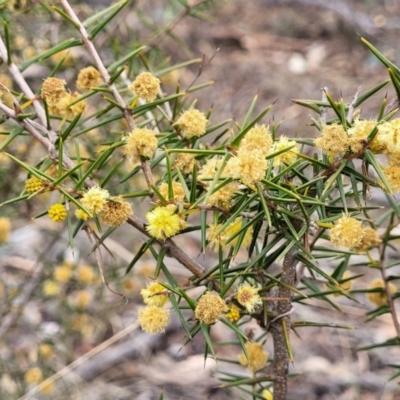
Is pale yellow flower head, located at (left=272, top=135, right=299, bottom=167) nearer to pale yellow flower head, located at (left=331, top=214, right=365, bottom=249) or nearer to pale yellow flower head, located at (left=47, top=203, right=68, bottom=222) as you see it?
pale yellow flower head, located at (left=331, top=214, right=365, bottom=249)

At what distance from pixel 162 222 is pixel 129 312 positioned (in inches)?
68.6

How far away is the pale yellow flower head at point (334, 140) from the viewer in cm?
62

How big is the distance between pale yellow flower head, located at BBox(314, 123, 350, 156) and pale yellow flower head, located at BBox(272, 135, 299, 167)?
0.05m

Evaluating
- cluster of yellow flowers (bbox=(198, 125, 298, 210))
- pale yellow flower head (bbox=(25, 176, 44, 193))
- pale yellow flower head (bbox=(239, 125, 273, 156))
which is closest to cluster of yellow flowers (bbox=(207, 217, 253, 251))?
cluster of yellow flowers (bbox=(198, 125, 298, 210))

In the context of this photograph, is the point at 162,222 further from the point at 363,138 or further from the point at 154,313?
the point at 363,138

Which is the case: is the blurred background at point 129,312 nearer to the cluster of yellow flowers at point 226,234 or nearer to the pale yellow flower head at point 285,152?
the pale yellow flower head at point 285,152

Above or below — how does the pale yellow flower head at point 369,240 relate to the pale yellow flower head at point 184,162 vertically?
below

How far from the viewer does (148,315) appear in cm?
70

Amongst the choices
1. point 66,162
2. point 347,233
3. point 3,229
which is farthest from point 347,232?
point 3,229

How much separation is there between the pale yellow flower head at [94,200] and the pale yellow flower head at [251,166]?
20 cm

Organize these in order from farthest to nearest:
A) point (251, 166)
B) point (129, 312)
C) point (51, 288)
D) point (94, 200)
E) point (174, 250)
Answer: point (129, 312)
point (51, 288)
point (174, 250)
point (94, 200)
point (251, 166)

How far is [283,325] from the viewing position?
2.59 ft

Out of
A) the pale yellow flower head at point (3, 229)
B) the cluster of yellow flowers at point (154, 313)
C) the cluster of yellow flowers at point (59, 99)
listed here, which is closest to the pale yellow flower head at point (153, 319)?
the cluster of yellow flowers at point (154, 313)

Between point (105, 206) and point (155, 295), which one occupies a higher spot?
point (105, 206)
